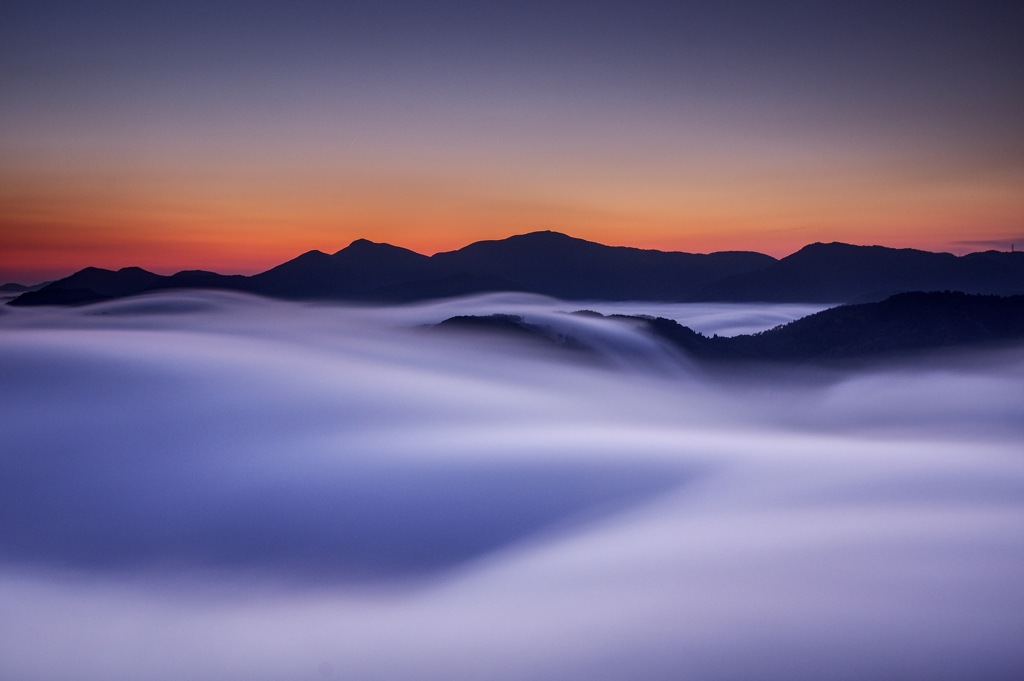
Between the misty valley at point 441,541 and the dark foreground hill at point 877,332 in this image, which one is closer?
the misty valley at point 441,541

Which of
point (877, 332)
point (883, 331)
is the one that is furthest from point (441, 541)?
point (877, 332)

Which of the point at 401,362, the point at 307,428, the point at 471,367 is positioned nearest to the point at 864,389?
the point at 471,367

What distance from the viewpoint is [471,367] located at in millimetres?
55656

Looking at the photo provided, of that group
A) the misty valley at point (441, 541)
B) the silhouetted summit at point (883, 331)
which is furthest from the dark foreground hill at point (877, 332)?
the misty valley at point (441, 541)

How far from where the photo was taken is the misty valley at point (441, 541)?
283 inches

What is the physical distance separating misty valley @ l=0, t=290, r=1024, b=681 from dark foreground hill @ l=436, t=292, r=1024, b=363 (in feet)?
312

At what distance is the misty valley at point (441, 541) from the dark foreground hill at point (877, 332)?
3745 inches

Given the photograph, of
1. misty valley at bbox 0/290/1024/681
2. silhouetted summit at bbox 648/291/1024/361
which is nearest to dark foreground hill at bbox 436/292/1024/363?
silhouetted summit at bbox 648/291/1024/361

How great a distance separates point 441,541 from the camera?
1217 centimetres

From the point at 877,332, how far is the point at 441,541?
118 metres

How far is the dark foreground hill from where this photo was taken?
357 ft

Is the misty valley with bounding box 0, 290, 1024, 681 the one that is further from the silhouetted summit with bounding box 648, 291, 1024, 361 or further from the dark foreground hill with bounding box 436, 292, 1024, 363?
the silhouetted summit with bounding box 648, 291, 1024, 361

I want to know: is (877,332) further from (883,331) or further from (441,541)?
(441,541)

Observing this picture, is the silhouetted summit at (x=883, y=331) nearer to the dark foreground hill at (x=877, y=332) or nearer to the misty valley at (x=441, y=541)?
the dark foreground hill at (x=877, y=332)
